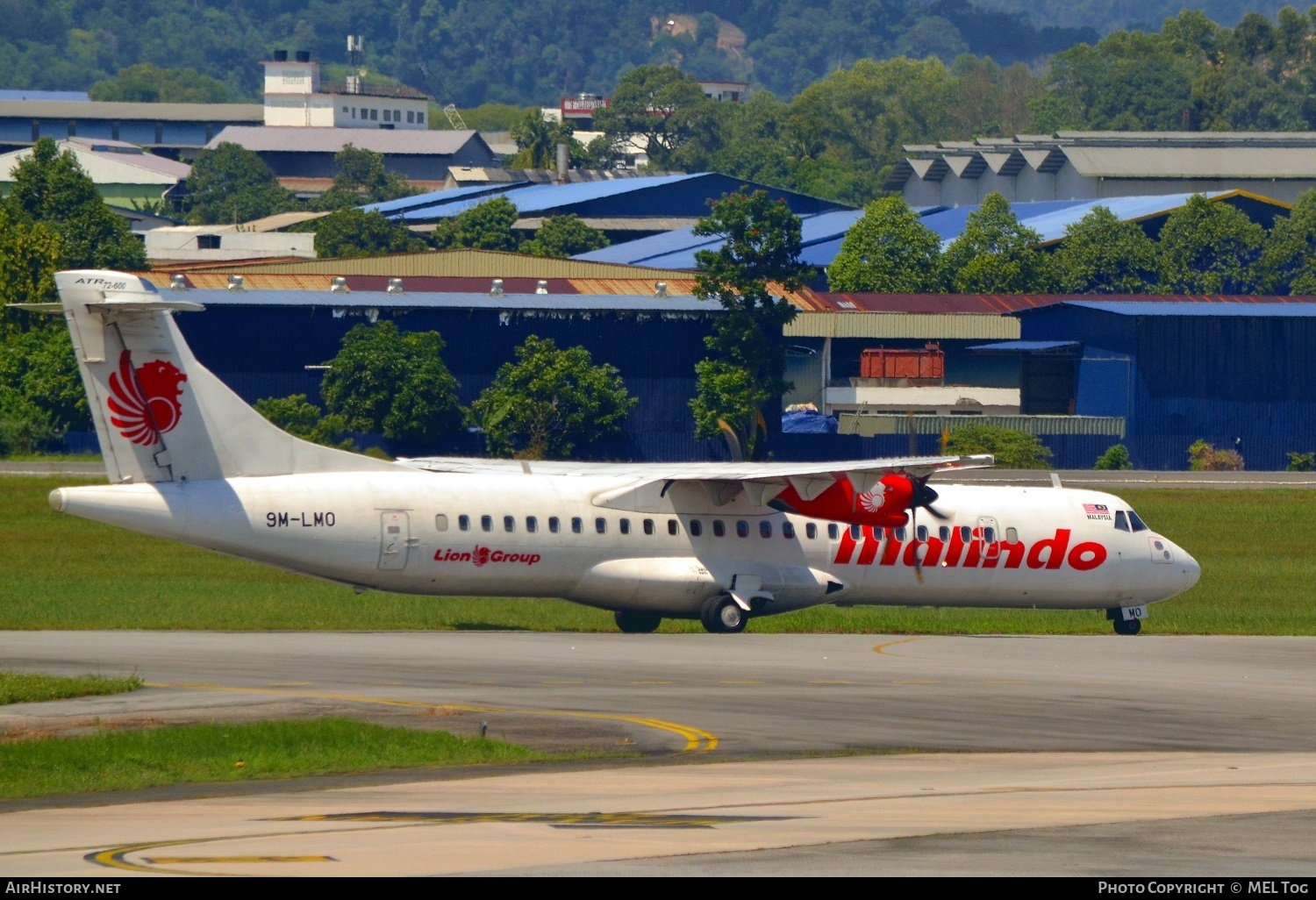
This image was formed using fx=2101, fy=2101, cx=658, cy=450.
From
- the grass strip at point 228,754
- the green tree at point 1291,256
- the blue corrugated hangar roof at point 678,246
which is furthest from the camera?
the blue corrugated hangar roof at point 678,246

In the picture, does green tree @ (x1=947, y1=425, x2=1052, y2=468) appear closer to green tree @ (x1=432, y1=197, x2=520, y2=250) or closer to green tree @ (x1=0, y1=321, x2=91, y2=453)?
green tree @ (x1=0, y1=321, x2=91, y2=453)

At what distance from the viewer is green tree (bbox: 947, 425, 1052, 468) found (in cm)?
8569

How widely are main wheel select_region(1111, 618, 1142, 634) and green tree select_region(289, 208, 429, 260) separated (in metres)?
113

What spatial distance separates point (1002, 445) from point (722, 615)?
164 ft

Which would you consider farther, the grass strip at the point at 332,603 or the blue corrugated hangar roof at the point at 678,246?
the blue corrugated hangar roof at the point at 678,246

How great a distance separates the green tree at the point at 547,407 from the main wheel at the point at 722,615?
4938cm

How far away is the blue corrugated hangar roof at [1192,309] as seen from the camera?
331ft

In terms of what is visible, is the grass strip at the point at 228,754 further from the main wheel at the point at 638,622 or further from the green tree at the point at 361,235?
the green tree at the point at 361,235

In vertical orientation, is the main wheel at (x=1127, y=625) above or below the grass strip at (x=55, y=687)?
below

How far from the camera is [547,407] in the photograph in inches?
3506

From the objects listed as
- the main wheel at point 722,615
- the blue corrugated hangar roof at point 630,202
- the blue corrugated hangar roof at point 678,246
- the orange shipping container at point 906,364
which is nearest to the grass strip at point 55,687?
the main wheel at point 722,615

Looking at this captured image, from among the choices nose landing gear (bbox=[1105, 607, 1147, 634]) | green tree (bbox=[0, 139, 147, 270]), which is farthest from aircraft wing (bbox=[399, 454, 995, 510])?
green tree (bbox=[0, 139, 147, 270])

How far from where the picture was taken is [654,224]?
167m

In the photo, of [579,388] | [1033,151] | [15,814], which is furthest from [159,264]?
[15,814]
